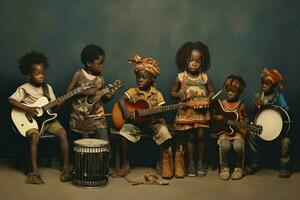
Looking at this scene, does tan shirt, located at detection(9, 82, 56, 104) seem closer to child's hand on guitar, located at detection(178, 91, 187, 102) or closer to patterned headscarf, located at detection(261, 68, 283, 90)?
child's hand on guitar, located at detection(178, 91, 187, 102)

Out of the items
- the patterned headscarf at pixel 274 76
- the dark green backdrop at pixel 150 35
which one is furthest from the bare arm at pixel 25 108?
the patterned headscarf at pixel 274 76

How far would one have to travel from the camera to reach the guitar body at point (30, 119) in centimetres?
678

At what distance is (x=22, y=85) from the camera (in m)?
6.98

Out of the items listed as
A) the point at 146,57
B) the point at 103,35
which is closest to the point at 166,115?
the point at 146,57

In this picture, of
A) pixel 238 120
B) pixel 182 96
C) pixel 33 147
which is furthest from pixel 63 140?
pixel 238 120

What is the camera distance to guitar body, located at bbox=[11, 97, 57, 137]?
678 cm

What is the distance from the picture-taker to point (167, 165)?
22.6 ft

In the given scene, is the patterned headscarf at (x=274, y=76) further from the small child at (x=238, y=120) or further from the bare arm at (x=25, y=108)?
the bare arm at (x=25, y=108)

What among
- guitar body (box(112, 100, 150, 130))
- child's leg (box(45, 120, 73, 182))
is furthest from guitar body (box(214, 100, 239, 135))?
child's leg (box(45, 120, 73, 182))

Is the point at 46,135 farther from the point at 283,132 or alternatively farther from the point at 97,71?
the point at 283,132

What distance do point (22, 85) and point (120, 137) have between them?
4.14ft

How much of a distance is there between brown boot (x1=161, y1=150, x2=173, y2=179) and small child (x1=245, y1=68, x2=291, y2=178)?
0.94 meters

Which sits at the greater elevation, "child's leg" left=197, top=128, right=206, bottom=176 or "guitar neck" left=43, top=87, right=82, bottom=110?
"guitar neck" left=43, top=87, right=82, bottom=110

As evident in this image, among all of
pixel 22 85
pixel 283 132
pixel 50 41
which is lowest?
pixel 283 132
